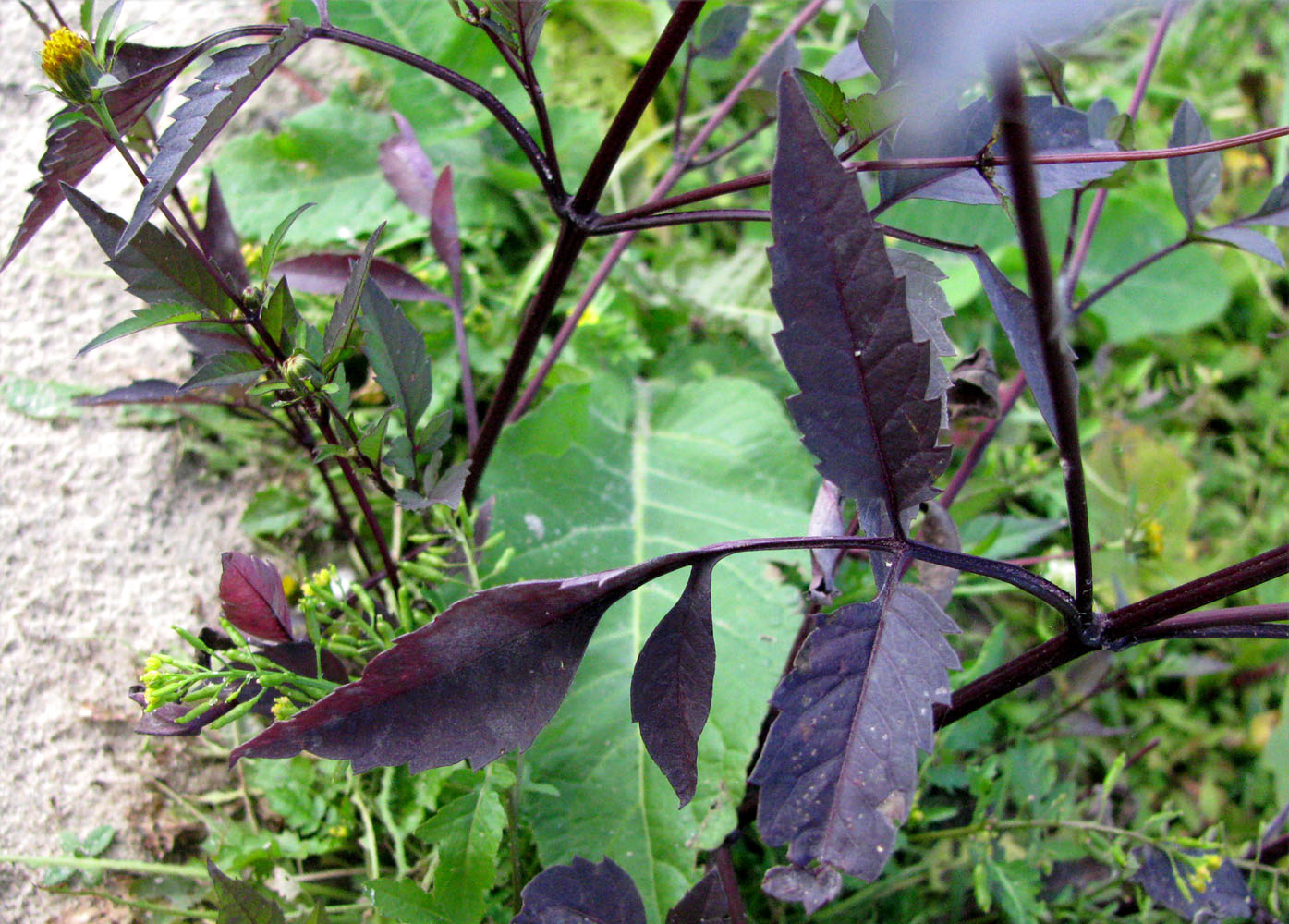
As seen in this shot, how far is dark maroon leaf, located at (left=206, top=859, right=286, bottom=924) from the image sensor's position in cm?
73

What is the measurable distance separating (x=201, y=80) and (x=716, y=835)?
0.83 m

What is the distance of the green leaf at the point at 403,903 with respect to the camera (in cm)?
75

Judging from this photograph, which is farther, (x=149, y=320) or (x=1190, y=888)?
(x=1190, y=888)

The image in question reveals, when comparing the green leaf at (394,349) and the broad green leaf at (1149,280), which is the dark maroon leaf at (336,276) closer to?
the green leaf at (394,349)

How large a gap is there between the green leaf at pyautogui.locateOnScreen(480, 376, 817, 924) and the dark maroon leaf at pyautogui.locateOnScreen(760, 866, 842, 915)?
0.92 ft

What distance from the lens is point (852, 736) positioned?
1.88 feet

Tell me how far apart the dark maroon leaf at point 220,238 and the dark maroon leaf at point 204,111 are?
30 centimetres

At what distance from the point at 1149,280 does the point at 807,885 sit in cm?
164

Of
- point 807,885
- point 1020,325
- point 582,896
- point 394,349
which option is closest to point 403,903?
point 582,896

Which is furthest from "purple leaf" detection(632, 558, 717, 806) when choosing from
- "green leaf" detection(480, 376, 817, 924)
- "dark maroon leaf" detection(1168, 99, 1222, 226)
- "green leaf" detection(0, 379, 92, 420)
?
"green leaf" detection(0, 379, 92, 420)

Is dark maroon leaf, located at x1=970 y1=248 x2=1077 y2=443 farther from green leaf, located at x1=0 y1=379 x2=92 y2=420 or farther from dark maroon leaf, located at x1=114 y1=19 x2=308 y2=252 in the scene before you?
green leaf, located at x1=0 y1=379 x2=92 y2=420

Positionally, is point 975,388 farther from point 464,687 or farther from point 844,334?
point 464,687

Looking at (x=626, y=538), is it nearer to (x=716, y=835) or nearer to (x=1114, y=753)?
(x=716, y=835)

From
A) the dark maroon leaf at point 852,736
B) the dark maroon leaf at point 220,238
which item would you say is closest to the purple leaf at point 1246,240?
the dark maroon leaf at point 852,736
